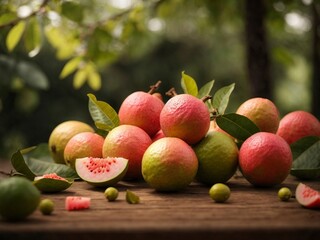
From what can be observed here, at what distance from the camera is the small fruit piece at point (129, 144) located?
1.98 meters

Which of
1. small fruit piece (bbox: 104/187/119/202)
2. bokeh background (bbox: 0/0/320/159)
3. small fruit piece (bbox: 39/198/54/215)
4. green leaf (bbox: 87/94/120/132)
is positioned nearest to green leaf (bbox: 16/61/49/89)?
bokeh background (bbox: 0/0/320/159)

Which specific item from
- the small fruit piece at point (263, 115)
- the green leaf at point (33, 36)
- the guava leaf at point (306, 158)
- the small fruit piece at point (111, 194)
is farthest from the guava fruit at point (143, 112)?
the green leaf at point (33, 36)

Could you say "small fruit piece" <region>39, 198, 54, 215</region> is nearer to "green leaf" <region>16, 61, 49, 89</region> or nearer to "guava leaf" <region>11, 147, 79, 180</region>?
"guava leaf" <region>11, 147, 79, 180</region>

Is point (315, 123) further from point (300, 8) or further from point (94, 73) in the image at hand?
point (300, 8)

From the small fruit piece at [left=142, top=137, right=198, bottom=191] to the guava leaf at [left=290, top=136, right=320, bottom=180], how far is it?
56 centimetres

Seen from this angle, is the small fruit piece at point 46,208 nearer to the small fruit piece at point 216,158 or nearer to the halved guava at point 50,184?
the halved guava at point 50,184

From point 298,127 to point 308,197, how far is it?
757 mm

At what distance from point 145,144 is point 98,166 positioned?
0.21 m

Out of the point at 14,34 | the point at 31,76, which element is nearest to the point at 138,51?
the point at 31,76

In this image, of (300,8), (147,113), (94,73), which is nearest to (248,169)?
(147,113)

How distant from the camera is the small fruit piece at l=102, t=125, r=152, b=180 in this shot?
198cm

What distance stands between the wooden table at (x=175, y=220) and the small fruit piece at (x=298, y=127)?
1.98ft

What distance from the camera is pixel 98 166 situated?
6.39ft

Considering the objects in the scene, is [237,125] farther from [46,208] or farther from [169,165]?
[46,208]
